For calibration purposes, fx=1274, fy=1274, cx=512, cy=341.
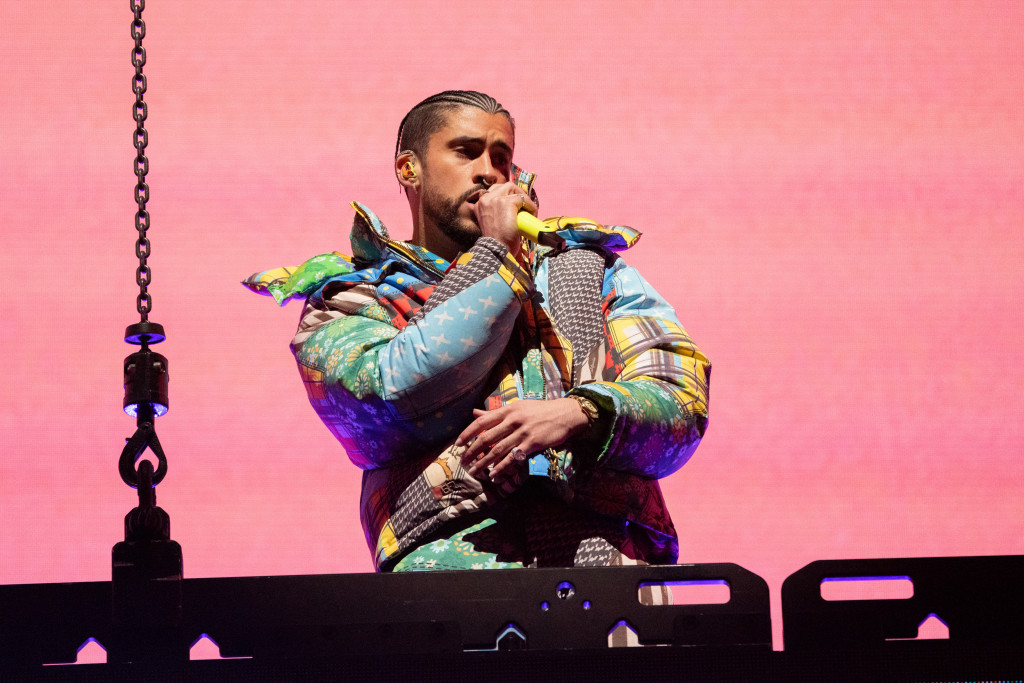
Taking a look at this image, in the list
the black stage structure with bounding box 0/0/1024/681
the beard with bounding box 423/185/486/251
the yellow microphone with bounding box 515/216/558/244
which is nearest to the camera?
the black stage structure with bounding box 0/0/1024/681

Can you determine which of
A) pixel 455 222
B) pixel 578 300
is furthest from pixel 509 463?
pixel 455 222

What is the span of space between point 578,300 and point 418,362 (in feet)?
0.92

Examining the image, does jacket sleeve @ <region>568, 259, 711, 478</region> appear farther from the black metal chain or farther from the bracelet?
the black metal chain

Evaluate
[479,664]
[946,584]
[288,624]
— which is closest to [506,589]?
[479,664]

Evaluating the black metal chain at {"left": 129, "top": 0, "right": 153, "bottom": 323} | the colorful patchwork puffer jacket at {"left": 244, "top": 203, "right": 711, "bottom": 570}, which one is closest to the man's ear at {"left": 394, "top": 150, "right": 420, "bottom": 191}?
the colorful patchwork puffer jacket at {"left": 244, "top": 203, "right": 711, "bottom": 570}

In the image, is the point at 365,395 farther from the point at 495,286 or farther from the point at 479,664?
the point at 479,664

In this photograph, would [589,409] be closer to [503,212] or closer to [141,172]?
[503,212]

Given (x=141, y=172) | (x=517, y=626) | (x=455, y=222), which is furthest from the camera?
(x=455, y=222)

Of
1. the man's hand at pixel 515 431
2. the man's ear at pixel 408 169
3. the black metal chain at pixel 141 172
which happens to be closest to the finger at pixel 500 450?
the man's hand at pixel 515 431

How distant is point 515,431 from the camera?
4.30ft

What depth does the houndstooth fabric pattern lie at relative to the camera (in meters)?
1.52

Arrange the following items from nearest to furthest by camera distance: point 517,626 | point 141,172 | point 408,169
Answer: point 517,626 < point 141,172 < point 408,169

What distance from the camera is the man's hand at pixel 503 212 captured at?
4.81 ft

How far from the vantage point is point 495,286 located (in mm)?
1378
